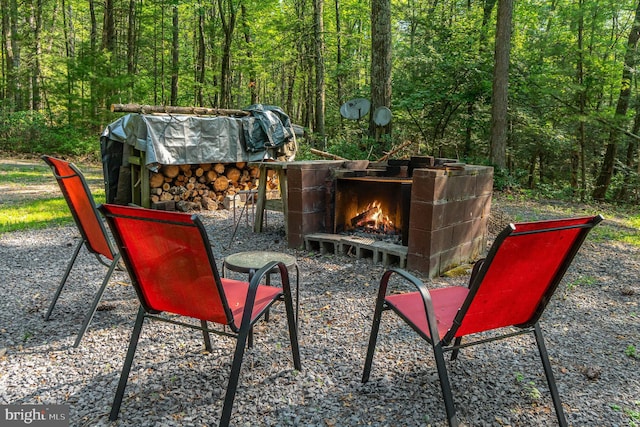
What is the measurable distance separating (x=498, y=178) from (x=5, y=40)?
64.9ft

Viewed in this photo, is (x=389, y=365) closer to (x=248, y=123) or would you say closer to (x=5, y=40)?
(x=248, y=123)

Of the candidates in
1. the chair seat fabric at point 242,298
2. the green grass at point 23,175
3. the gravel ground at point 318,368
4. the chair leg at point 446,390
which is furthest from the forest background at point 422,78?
the chair leg at point 446,390

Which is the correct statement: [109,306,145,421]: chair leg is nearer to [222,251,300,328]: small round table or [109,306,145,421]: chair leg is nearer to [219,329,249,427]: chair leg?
[219,329,249,427]: chair leg

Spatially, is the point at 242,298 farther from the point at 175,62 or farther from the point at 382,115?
the point at 175,62

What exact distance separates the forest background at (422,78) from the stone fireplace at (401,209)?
162 centimetres

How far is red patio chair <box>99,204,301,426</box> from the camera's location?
5.36ft

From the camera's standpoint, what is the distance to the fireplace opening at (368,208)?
16.1ft

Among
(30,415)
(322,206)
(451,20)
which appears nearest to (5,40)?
(451,20)

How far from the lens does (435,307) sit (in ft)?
6.97

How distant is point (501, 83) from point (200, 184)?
Answer: 23.2 feet

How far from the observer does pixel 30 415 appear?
6.23 feet

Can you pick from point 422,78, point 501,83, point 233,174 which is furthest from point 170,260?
point 422,78

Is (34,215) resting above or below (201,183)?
below

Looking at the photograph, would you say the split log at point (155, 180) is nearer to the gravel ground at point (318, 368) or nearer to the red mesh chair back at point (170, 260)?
the gravel ground at point (318, 368)
